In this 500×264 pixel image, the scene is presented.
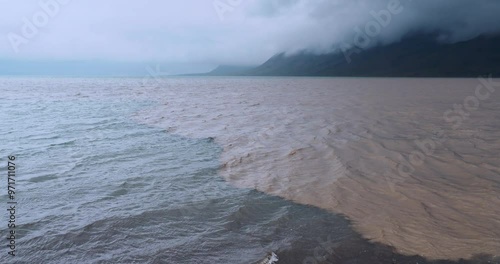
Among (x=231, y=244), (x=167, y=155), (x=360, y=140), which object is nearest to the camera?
(x=231, y=244)

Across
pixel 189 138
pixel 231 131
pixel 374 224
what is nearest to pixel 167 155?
pixel 189 138

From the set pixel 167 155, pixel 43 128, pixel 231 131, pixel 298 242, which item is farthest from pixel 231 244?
pixel 43 128

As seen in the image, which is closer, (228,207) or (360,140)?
(228,207)

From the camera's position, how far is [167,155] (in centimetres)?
1246

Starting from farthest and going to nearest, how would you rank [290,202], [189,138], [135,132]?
[135,132]
[189,138]
[290,202]

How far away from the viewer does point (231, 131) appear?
1752 cm

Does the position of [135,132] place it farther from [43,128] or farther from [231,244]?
[231,244]

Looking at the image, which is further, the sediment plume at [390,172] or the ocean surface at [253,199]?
the sediment plume at [390,172]

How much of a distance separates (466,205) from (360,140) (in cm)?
687

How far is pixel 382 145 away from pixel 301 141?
10.4 ft

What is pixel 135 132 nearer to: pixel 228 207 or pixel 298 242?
pixel 228 207

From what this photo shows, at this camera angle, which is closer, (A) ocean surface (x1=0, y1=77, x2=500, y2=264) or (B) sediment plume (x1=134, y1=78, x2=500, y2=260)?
(A) ocean surface (x1=0, y1=77, x2=500, y2=264)

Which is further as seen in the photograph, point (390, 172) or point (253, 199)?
point (390, 172)

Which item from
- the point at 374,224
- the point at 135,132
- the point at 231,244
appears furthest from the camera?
the point at 135,132
